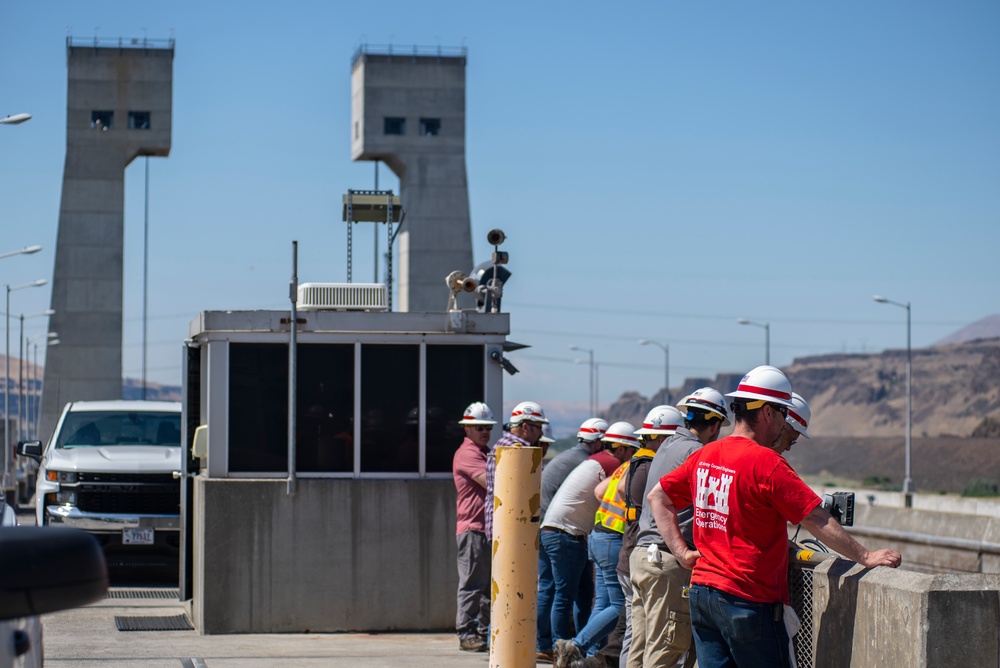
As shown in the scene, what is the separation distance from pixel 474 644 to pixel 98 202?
229ft

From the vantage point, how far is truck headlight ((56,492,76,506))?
1625 cm

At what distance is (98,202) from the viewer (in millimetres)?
77250

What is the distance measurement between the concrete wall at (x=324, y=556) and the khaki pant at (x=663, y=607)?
450cm

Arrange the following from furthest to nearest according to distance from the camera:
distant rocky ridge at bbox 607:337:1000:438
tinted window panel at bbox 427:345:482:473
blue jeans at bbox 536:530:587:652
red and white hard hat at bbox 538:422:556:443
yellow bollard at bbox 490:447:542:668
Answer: distant rocky ridge at bbox 607:337:1000:438
tinted window panel at bbox 427:345:482:473
red and white hard hat at bbox 538:422:556:443
blue jeans at bbox 536:530:587:652
yellow bollard at bbox 490:447:542:668

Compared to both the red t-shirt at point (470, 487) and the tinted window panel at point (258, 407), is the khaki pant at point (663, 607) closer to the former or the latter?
the red t-shirt at point (470, 487)

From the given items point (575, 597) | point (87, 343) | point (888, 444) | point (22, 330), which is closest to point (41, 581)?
point (575, 597)

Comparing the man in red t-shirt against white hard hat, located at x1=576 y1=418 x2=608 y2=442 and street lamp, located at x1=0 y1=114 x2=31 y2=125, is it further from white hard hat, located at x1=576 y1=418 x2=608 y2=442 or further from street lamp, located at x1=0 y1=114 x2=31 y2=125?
street lamp, located at x1=0 y1=114 x2=31 y2=125

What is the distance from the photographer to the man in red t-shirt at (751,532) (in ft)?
18.9

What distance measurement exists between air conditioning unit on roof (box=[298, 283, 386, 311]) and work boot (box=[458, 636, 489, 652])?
10.0 ft

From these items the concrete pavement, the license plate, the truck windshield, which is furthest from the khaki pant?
the truck windshield

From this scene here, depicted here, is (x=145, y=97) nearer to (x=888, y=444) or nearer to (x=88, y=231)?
(x=88, y=231)

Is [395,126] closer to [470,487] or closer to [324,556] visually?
[324,556]

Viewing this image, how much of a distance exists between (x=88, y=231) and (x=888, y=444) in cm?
8481

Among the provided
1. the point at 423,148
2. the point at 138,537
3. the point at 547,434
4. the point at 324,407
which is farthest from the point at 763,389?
the point at 423,148
